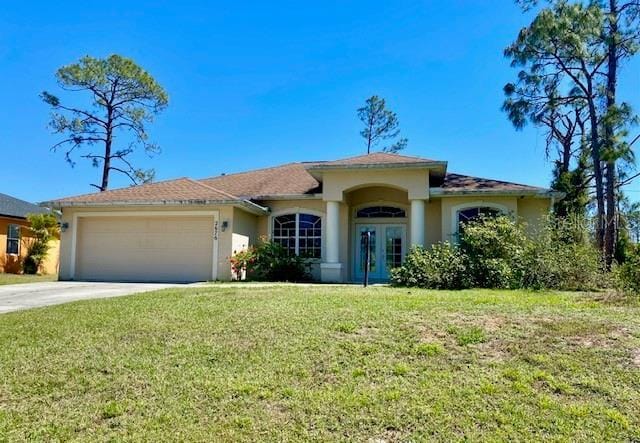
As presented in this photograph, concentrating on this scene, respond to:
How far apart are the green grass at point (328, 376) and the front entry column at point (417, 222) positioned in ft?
28.3

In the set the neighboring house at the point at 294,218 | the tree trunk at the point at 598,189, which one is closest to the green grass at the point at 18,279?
the neighboring house at the point at 294,218

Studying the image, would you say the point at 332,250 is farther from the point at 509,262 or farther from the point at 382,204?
the point at 509,262

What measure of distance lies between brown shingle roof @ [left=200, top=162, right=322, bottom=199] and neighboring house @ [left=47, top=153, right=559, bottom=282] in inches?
5.8

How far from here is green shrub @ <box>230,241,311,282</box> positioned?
15.8 meters

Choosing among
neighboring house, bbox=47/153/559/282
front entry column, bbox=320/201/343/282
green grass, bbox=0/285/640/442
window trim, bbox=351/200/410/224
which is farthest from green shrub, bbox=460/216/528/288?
green grass, bbox=0/285/640/442

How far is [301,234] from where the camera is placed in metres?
17.6

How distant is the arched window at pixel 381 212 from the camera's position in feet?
58.3

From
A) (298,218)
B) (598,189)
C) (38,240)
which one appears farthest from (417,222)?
(38,240)

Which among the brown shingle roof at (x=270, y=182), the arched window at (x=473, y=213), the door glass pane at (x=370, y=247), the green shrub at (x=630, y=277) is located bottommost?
the green shrub at (x=630, y=277)

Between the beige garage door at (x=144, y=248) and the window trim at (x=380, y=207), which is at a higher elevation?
the window trim at (x=380, y=207)

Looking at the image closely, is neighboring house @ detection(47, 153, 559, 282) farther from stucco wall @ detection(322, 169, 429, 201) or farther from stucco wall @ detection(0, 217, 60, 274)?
stucco wall @ detection(0, 217, 60, 274)

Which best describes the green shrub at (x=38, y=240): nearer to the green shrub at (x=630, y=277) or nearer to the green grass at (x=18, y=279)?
the green grass at (x=18, y=279)

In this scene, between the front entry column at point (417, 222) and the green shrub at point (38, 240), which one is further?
the green shrub at point (38, 240)

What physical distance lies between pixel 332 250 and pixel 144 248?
6.87 m
